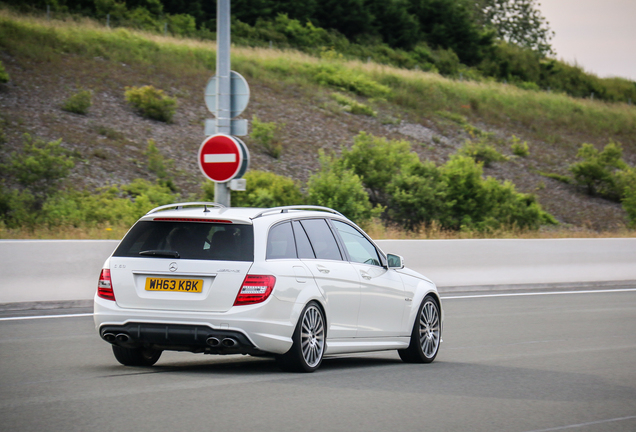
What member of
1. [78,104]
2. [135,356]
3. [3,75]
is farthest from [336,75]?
[135,356]

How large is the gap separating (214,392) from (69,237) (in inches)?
467

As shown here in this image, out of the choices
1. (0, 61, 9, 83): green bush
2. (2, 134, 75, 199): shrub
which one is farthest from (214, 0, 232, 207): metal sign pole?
(0, 61, 9, 83): green bush

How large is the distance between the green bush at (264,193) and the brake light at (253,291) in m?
17.7

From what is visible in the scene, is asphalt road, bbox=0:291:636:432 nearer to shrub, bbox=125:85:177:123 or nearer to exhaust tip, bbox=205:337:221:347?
exhaust tip, bbox=205:337:221:347

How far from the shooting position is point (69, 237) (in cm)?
1808

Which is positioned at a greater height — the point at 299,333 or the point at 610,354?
the point at 299,333

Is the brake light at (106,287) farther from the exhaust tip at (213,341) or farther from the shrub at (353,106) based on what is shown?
the shrub at (353,106)

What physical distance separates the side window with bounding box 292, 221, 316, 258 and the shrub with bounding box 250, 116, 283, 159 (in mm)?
24995

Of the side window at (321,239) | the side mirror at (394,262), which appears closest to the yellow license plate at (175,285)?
the side window at (321,239)

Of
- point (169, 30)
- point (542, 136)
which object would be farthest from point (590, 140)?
point (169, 30)

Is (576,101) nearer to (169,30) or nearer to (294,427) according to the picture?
→ (169,30)

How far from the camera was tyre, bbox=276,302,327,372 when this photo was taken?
26.0 ft

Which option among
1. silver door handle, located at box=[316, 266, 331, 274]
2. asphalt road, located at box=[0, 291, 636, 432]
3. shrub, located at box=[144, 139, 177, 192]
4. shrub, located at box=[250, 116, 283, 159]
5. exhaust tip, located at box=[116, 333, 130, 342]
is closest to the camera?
asphalt road, located at box=[0, 291, 636, 432]

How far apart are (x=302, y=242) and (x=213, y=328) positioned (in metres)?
1.37
